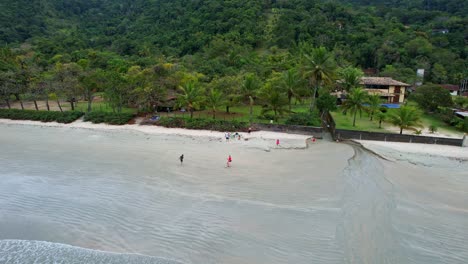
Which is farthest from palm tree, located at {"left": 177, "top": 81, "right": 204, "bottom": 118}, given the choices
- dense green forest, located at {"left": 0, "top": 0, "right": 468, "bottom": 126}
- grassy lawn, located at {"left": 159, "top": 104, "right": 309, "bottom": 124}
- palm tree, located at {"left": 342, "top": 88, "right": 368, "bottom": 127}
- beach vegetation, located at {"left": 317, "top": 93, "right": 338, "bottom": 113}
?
palm tree, located at {"left": 342, "top": 88, "right": 368, "bottom": 127}

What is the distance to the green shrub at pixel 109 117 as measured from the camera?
1297 inches

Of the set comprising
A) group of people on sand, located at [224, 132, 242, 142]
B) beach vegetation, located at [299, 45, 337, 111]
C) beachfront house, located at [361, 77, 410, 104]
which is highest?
beach vegetation, located at [299, 45, 337, 111]

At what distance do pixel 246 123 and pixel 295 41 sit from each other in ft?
163

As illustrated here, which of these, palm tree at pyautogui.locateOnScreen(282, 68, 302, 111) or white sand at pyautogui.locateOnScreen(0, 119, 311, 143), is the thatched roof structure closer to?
palm tree at pyautogui.locateOnScreen(282, 68, 302, 111)

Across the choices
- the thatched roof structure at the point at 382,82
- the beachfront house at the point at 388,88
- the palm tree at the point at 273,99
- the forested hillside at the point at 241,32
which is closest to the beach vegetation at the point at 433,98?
the thatched roof structure at the point at 382,82

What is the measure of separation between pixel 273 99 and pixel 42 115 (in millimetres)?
26400

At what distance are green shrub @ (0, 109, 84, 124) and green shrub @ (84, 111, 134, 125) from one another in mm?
1654

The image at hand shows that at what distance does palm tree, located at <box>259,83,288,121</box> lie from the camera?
Result: 107ft

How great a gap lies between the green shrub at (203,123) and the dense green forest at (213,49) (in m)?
2.05

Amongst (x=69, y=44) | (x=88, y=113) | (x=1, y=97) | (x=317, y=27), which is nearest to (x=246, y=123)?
(x=88, y=113)

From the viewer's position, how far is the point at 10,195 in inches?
683

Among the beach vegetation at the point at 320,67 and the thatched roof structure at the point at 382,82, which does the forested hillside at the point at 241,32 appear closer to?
the thatched roof structure at the point at 382,82

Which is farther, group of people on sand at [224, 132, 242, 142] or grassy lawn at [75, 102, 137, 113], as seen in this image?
grassy lawn at [75, 102, 137, 113]

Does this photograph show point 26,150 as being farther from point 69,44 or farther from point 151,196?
point 69,44
